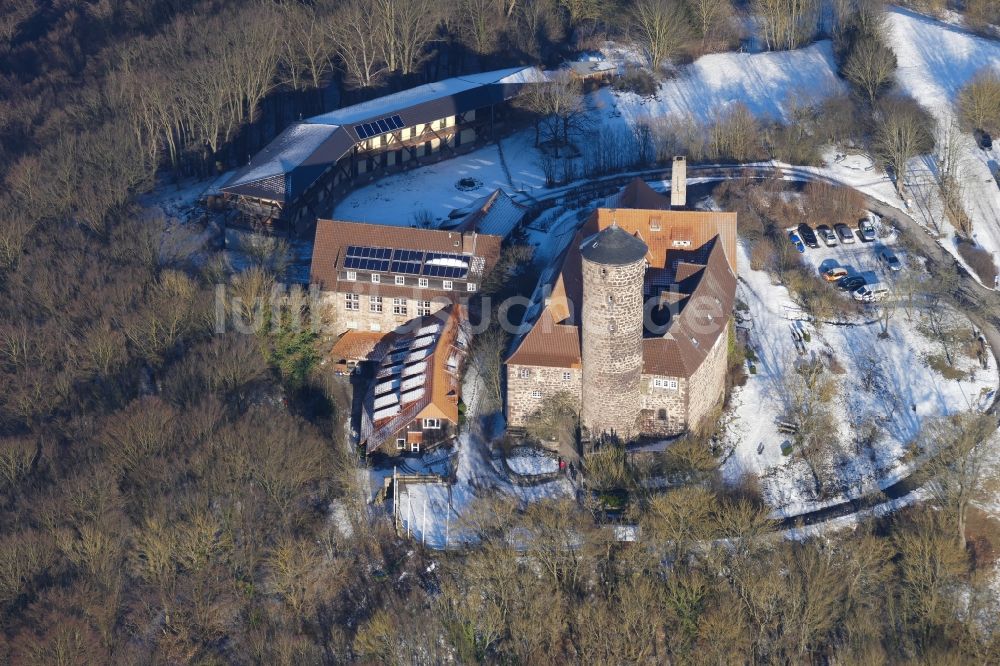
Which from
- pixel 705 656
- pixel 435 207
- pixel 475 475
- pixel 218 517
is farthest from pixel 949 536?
pixel 435 207

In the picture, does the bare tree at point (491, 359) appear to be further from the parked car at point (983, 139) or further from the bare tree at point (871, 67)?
the parked car at point (983, 139)

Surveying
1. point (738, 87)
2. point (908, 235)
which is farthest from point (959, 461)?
point (738, 87)

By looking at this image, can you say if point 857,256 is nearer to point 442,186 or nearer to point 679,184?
point 679,184

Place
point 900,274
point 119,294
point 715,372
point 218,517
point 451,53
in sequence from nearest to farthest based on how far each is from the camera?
point 218,517
point 715,372
point 119,294
point 900,274
point 451,53

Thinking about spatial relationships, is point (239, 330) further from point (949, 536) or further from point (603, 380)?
point (949, 536)

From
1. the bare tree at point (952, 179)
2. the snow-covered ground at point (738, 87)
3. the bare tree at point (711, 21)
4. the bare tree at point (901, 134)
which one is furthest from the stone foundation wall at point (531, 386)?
the bare tree at point (711, 21)

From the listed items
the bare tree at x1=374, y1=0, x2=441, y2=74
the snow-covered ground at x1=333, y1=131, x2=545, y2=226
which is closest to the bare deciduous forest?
the snow-covered ground at x1=333, y1=131, x2=545, y2=226
